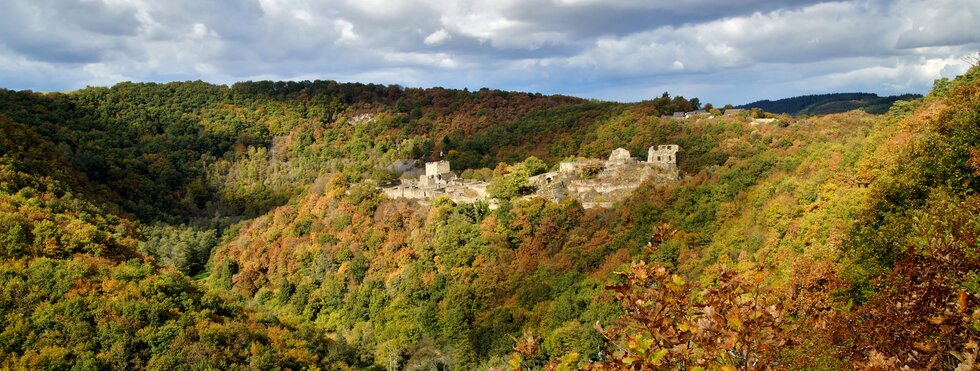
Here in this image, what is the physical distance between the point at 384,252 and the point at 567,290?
12168mm

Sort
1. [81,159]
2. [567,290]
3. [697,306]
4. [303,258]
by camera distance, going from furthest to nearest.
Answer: [81,159] < [303,258] < [567,290] < [697,306]

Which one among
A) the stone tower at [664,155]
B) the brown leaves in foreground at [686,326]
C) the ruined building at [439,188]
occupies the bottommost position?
the ruined building at [439,188]

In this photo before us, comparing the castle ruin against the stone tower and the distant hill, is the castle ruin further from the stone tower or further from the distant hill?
the distant hill

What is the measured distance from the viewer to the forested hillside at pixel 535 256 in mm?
6156

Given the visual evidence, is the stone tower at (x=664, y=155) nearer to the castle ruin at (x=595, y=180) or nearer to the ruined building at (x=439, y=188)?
the castle ruin at (x=595, y=180)

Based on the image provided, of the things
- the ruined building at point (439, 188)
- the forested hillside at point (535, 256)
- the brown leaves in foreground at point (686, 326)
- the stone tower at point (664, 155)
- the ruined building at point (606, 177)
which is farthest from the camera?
the ruined building at point (439, 188)

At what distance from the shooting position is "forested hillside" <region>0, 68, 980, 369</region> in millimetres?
6156

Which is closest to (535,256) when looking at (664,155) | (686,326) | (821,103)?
(664,155)

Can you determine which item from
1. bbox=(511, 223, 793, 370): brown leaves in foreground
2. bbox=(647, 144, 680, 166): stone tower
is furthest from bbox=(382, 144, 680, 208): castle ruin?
bbox=(511, 223, 793, 370): brown leaves in foreground

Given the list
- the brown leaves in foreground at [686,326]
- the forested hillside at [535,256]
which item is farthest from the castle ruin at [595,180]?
the brown leaves in foreground at [686,326]

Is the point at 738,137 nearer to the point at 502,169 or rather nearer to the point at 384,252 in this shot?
the point at 502,169

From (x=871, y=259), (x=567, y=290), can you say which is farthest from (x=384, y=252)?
(x=871, y=259)

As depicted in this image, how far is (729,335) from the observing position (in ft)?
14.2

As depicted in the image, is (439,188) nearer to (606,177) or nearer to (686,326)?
(606,177)
